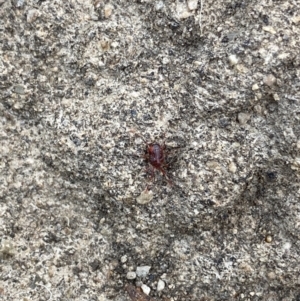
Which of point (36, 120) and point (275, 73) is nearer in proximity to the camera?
point (275, 73)

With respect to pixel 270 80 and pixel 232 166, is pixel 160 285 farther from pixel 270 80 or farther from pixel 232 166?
pixel 270 80

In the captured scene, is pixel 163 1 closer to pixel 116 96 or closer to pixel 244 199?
pixel 116 96

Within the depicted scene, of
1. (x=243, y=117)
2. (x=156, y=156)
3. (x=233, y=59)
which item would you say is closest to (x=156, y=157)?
(x=156, y=156)

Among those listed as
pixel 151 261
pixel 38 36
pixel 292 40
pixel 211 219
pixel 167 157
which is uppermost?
pixel 292 40

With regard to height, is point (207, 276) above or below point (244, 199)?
below

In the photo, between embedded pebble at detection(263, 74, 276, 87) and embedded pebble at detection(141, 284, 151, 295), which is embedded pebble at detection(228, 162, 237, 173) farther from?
embedded pebble at detection(141, 284, 151, 295)


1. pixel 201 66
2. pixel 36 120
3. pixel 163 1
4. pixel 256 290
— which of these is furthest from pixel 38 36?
pixel 256 290

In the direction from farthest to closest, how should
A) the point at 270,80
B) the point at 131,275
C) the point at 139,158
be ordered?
the point at 131,275 < the point at 139,158 < the point at 270,80

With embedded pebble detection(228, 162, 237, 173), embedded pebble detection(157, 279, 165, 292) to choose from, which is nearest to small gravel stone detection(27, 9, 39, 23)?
embedded pebble detection(228, 162, 237, 173)
